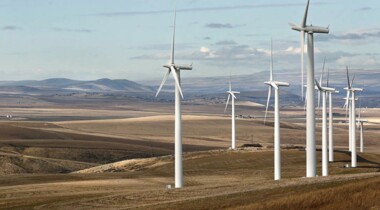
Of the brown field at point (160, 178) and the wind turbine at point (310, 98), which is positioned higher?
the wind turbine at point (310, 98)

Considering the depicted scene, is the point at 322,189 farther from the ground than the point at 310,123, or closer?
closer

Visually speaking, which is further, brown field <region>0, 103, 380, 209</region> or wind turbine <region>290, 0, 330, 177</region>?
wind turbine <region>290, 0, 330, 177</region>

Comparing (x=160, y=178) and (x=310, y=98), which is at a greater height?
(x=310, y=98)

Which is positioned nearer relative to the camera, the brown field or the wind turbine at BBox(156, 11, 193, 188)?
the brown field

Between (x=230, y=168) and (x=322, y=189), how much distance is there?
56755mm

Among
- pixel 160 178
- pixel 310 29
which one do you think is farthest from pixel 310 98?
pixel 160 178

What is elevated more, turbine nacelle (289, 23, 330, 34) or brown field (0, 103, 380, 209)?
turbine nacelle (289, 23, 330, 34)

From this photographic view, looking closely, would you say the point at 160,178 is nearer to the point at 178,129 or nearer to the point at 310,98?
the point at 178,129

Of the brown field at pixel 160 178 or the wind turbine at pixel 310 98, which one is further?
the wind turbine at pixel 310 98

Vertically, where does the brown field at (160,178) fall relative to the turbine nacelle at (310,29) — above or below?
below

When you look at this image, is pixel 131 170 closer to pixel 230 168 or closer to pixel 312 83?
pixel 230 168

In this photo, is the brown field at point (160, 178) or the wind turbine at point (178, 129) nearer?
the brown field at point (160, 178)

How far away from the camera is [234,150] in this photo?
11631cm

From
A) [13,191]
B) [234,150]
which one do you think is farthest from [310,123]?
[234,150]
